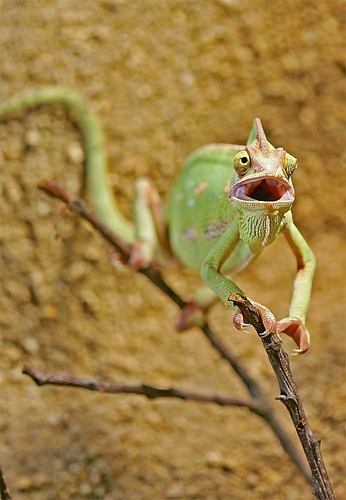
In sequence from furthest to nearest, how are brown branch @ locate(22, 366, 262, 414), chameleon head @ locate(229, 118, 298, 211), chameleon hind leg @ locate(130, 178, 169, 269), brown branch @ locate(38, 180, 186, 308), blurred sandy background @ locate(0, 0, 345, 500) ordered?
1. blurred sandy background @ locate(0, 0, 345, 500)
2. chameleon hind leg @ locate(130, 178, 169, 269)
3. brown branch @ locate(38, 180, 186, 308)
4. brown branch @ locate(22, 366, 262, 414)
5. chameleon head @ locate(229, 118, 298, 211)

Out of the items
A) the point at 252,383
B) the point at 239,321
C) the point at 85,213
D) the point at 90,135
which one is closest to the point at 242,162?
the point at 239,321

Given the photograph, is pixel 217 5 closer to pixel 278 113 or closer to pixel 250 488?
pixel 278 113

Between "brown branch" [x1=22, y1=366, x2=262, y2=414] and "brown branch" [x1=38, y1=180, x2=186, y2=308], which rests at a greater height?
"brown branch" [x1=38, y1=180, x2=186, y2=308]

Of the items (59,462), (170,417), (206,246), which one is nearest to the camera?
(206,246)

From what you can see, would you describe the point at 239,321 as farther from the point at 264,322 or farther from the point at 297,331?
the point at 297,331

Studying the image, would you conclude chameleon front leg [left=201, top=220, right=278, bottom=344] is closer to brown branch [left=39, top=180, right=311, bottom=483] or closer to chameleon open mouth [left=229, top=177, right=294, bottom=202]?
chameleon open mouth [left=229, top=177, right=294, bottom=202]

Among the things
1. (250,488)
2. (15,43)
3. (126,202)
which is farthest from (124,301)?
(15,43)

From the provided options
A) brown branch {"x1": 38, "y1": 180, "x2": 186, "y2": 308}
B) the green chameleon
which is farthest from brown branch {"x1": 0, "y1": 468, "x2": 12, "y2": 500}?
brown branch {"x1": 38, "y1": 180, "x2": 186, "y2": 308}

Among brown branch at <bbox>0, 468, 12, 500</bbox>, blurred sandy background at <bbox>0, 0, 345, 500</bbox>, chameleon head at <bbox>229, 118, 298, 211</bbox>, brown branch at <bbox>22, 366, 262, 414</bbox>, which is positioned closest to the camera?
chameleon head at <bbox>229, 118, 298, 211</bbox>
